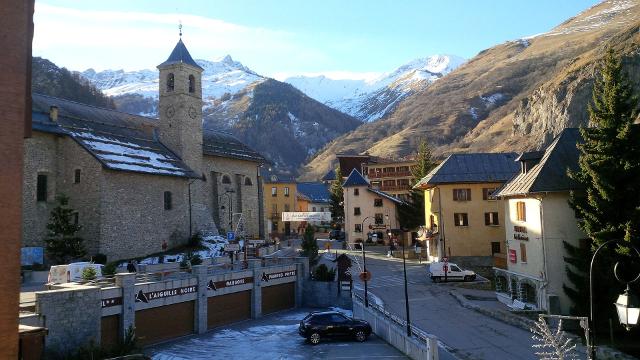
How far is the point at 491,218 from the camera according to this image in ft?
166

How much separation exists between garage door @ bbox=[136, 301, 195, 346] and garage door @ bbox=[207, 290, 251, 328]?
1843 millimetres

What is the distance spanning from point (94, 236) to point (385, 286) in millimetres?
22761

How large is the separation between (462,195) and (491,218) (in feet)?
11.2

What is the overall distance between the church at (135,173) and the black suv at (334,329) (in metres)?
20.6

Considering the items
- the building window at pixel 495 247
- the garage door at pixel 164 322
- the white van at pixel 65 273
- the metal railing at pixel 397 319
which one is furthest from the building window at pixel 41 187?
the building window at pixel 495 247

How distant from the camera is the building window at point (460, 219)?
5069 centimetres

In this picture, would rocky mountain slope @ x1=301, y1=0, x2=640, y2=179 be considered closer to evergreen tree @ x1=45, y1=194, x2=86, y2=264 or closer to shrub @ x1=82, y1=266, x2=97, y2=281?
evergreen tree @ x1=45, y1=194, x2=86, y2=264

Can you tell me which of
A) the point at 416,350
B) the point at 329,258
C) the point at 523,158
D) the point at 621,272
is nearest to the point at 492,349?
the point at 416,350

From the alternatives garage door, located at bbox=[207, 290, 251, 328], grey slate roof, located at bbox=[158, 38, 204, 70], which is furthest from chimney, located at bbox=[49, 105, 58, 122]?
garage door, located at bbox=[207, 290, 251, 328]

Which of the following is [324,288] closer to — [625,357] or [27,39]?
[625,357]

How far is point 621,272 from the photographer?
92.1ft

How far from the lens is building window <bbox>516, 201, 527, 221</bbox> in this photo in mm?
35312

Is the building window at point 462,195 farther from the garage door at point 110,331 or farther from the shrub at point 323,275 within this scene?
the garage door at point 110,331

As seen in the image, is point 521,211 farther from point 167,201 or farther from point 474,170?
point 167,201
